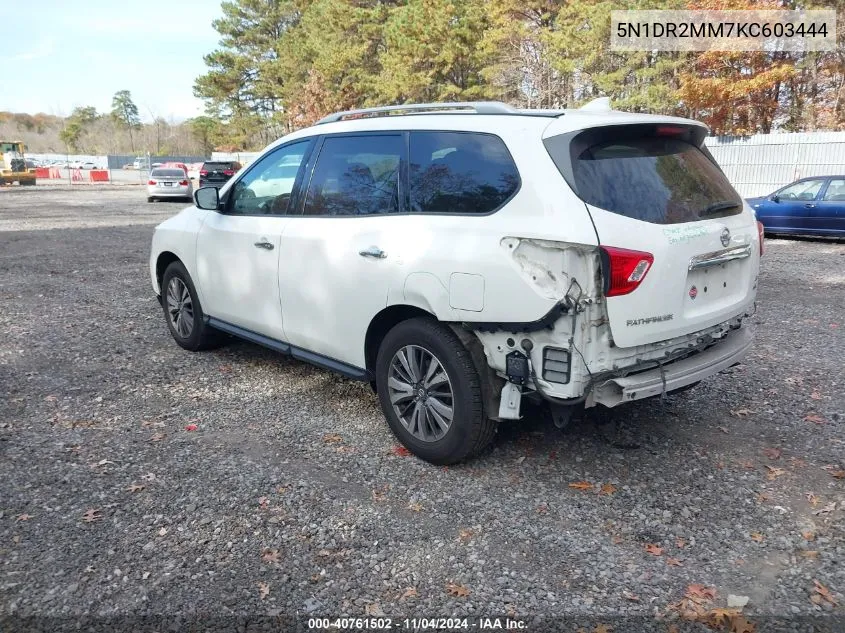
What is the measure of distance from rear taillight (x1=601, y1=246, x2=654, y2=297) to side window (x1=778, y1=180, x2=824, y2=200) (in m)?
13.2

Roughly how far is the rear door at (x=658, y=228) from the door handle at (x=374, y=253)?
43.8 inches

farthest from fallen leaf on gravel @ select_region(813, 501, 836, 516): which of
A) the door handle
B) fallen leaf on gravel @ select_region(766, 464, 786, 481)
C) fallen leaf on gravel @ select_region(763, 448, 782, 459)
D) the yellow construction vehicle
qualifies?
the yellow construction vehicle

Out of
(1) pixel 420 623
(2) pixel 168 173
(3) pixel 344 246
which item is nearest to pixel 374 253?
(3) pixel 344 246

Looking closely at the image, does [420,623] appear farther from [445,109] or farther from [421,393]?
[445,109]

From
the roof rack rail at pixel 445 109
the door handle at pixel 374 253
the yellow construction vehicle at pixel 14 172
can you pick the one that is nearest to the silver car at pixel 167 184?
the yellow construction vehicle at pixel 14 172

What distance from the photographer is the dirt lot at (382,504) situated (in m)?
2.75

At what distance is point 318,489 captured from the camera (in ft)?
11.8

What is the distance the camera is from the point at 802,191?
14242mm

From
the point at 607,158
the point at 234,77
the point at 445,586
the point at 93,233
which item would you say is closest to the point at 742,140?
the point at 93,233

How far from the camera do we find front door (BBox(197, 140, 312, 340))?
4633mm

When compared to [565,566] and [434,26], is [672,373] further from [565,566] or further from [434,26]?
[434,26]

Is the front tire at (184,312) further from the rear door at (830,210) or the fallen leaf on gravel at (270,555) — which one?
the rear door at (830,210)

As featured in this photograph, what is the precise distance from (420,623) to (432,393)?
135 cm

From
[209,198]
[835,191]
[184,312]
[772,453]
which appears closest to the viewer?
[772,453]
